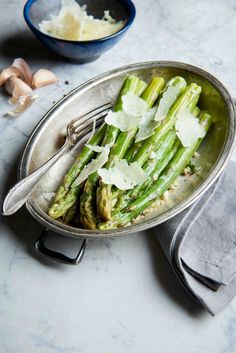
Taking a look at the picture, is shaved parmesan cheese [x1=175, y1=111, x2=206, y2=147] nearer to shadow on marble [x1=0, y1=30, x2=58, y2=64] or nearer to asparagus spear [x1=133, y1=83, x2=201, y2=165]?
asparagus spear [x1=133, y1=83, x2=201, y2=165]

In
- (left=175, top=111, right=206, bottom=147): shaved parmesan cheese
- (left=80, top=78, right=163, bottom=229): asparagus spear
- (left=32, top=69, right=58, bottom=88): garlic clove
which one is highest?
(left=175, top=111, right=206, bottom=147): shaved parmesan cheese

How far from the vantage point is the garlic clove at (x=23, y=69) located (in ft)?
5.67

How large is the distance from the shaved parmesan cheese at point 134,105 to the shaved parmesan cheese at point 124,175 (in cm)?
19

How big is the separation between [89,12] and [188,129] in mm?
699

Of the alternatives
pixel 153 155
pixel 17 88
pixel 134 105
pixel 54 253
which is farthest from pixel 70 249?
pixel 17 88

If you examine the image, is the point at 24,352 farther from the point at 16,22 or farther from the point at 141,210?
the point at 16,22

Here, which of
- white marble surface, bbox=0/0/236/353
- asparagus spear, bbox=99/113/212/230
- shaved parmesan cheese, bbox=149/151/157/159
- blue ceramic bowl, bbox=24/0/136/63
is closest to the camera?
white marble surface, bbox=0/0/236/353

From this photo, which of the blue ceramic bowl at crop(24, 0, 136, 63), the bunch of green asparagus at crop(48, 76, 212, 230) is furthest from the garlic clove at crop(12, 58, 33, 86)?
the bunch of green asparagus at crop(48, 76, 212, 230)

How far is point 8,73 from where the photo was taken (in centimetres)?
171

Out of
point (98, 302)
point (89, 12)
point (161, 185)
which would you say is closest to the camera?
point (98, 302)

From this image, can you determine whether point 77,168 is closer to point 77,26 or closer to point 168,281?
point 168,281

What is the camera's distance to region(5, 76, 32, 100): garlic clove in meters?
1.67

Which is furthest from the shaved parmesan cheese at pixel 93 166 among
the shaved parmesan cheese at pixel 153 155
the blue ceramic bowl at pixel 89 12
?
the blue ceramic bowl at pixel 89 12

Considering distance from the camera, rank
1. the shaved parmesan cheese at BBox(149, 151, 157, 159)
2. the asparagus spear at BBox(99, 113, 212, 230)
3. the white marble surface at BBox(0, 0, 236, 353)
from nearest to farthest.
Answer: the white marble surface at BBox(0, 0, 236, 353), the asparagus spear at BBox(99, 113, 212, 230), the shaved parmesan cheese at BBox(149, 151, 157, 159)
